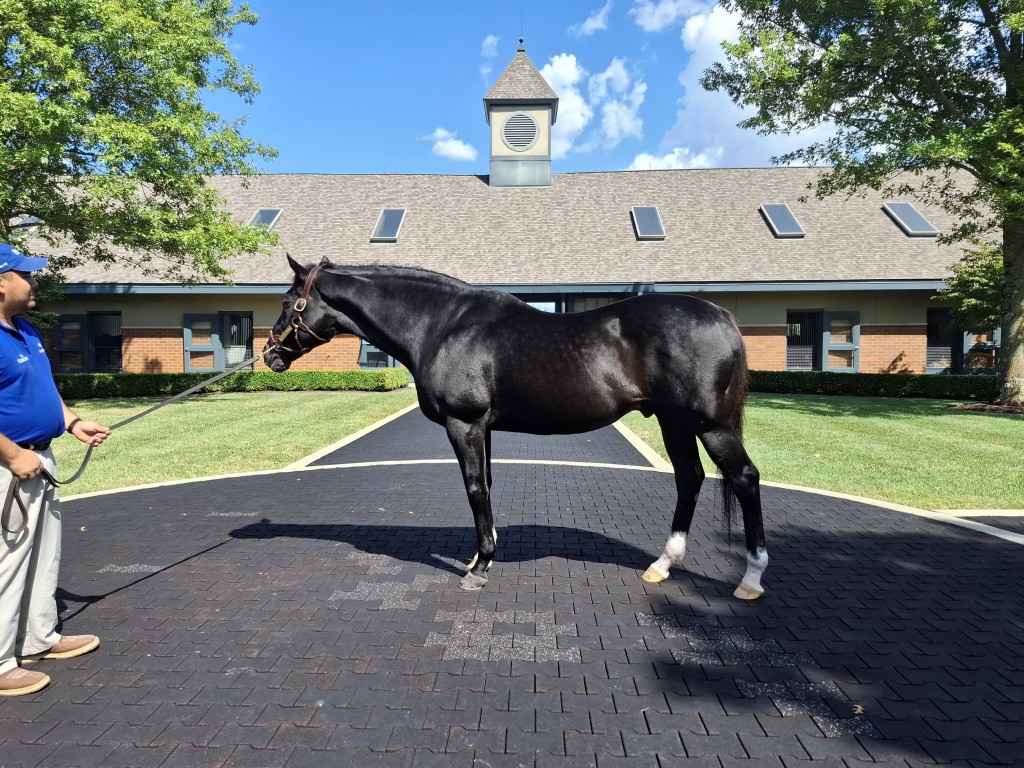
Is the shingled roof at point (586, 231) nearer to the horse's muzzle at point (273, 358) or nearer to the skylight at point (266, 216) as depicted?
the skylight at point (266, 216)

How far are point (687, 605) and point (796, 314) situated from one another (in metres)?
18.8

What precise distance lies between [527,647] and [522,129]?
Answer: 24338 mm

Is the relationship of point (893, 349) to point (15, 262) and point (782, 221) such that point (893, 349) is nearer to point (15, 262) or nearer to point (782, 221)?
point (782, 221)

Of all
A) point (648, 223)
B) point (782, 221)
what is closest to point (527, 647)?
point (648, 223)

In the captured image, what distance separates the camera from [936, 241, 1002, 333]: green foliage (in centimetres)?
1559

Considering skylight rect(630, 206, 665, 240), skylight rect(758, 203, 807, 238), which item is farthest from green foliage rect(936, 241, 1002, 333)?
skylight rect(630, 206, 665, 240)

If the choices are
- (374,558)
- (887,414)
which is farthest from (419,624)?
(887,414)

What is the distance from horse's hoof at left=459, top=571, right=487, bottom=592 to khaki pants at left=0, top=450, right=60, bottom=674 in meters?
2.33

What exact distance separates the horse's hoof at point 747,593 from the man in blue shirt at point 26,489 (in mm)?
3908

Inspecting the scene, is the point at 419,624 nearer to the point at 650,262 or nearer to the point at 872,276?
the point at 650,262

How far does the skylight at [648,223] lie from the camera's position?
69.9ft

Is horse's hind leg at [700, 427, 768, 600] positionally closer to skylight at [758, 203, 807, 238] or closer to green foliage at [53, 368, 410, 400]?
green foliage at [53, 368, 410, 400]

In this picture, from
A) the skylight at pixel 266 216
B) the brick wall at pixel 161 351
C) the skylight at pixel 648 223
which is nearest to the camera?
the brick wall at pixel 161 351

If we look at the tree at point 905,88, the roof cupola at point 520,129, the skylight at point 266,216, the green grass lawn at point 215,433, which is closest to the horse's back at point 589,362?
the green grass lawn at point 215,433
